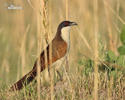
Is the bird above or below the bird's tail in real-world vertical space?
above

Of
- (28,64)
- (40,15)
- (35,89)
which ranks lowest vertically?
(28,64)

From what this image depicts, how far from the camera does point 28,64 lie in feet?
29.5

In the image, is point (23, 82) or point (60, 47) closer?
point (23, 82)

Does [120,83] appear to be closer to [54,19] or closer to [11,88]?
[11,88]

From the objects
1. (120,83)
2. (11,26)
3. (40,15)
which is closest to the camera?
(40,15)

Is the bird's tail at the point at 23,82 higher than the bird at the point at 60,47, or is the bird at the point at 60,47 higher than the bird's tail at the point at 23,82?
the bird at the point at 60,47

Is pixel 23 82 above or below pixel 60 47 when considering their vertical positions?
below

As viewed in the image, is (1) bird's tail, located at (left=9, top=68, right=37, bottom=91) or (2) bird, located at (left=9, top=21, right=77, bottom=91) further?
(2) bird, located at (left=9, top=21, right=77, bottom=91)

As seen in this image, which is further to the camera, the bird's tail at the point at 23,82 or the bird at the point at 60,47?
the bird at the point at 60,47

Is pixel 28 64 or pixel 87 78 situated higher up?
pixel 87 78

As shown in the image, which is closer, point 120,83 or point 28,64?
point 120,83

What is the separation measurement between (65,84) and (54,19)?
19.0 ft

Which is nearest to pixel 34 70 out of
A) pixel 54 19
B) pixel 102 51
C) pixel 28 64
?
pixel 102 51

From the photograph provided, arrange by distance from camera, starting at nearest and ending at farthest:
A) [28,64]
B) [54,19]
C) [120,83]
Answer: [120,83] → [28,64] → [54,19]
